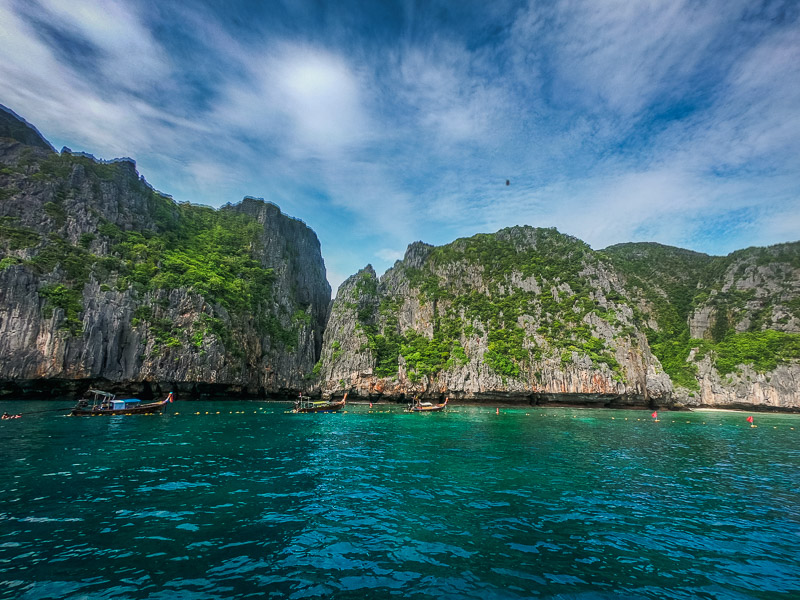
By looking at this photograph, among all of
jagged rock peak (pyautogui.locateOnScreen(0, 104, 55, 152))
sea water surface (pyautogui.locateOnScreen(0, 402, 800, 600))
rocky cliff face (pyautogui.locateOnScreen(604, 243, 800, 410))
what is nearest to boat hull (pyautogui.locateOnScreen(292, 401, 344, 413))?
sea water surface (pyautogui.locateOnScreen(0, 402, 800, 600))

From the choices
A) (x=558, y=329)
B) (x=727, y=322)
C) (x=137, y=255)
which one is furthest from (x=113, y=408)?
(x=727, y=322)

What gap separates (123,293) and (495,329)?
7490cm

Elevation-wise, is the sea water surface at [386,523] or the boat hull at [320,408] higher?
the sea water surface at [386,523]

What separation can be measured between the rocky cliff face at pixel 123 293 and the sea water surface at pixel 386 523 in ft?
135

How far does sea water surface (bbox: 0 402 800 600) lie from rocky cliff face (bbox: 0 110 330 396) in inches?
1617

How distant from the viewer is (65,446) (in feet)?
65.8

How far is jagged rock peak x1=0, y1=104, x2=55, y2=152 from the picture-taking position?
81.4 metres

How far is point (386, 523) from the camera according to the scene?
34.1 ft

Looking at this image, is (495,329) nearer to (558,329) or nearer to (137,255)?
(558,329)

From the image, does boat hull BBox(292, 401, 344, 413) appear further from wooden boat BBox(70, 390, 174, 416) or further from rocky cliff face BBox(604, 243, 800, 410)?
rocky cliff face BBox(604, 243, 800, 410)

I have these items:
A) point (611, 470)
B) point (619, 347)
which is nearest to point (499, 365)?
point (619, 347)

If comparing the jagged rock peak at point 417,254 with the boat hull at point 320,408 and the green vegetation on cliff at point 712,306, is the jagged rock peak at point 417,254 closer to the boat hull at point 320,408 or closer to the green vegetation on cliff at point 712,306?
the green vegetation on cliff at point 712,306

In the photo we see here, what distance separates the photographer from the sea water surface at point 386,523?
23.2 feet

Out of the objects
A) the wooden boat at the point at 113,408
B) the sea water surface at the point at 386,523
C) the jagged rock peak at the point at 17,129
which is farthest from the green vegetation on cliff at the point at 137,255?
the sea water surface at the point at 386,523
